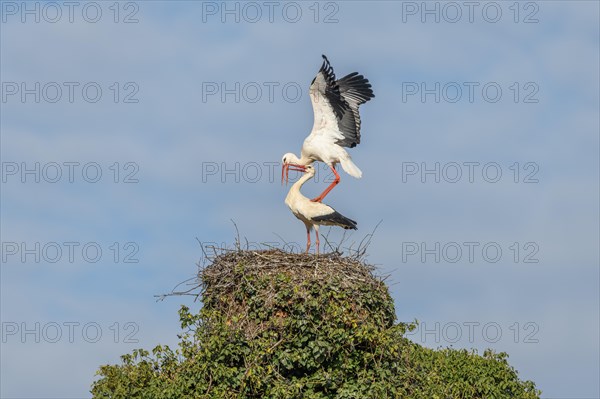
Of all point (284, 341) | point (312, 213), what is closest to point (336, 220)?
point (312, 213)

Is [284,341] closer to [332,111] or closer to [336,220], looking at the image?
[336,220]

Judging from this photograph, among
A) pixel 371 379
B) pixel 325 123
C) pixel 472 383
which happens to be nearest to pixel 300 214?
pixel 325 123

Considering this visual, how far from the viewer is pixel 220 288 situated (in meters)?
20.6

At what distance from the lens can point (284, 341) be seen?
65.1 feet

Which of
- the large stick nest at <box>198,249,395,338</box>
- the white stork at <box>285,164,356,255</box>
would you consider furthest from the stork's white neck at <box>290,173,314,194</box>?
the large stick nest at <box>198,249,395,338</box>

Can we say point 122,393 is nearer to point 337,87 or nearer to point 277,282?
point 277,282

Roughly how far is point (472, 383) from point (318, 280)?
6.22 meters

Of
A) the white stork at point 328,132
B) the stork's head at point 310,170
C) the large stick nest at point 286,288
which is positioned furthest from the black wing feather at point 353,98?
the large stick nest at point 286,288

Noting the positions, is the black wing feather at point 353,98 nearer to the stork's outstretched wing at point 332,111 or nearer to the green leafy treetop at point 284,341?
the stork's outstretched wing at point 332,111

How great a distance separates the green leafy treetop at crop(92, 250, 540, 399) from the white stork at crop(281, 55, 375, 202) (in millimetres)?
2696

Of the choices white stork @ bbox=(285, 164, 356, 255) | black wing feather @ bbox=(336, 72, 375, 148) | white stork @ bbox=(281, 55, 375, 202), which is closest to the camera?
white stork @ bbox=(285, 164, 356, 255)

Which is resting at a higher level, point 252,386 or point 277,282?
point 277,282

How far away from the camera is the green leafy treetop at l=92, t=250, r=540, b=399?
19703mm

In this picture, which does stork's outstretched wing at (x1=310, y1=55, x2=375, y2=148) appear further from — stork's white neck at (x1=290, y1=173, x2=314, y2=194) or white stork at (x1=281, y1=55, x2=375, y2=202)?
stork's white neck at (x1=290, y1=173, x2=314, y2=194)
